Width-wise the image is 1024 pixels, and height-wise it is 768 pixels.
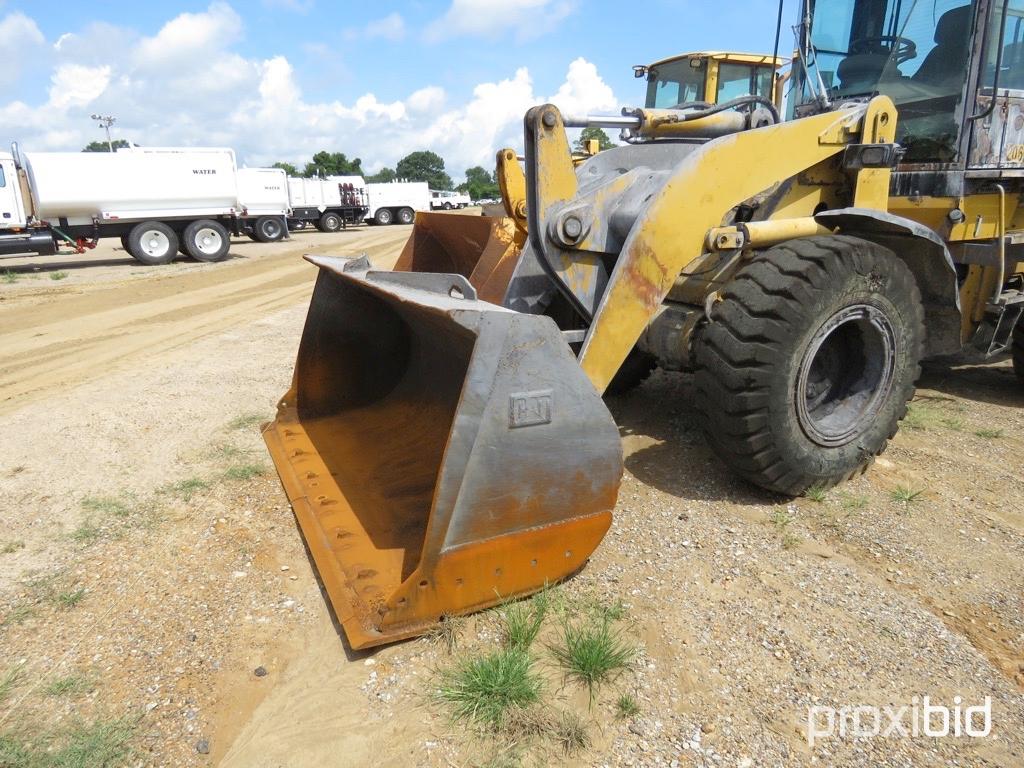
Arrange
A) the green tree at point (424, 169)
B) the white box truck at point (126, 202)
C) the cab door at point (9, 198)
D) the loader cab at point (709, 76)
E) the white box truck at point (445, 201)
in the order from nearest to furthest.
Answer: the loader cab at point (709, 76)
the cab door at point (9, 198)
the white box truck at point (126, 202)
the white box truck at point (445, 201)
the green tree at point (424, 169)

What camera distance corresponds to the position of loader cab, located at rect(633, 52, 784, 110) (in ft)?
34.6

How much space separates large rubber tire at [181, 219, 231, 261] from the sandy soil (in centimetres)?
1429

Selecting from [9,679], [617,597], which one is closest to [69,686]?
[9,679]

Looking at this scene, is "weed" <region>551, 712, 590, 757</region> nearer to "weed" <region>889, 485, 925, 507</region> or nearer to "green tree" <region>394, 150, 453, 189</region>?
"weed" <region>889, 485, 925, 507</region>

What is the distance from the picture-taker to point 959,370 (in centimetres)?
603

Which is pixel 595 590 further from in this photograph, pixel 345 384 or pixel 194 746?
pixel 345 384

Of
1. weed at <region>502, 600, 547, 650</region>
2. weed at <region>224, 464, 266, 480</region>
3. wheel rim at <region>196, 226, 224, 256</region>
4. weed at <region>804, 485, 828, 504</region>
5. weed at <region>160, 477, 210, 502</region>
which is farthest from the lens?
wheel rim at <region>196, 226, 224, 256</region>

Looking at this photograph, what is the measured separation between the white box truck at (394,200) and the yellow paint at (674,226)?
32.4 meters

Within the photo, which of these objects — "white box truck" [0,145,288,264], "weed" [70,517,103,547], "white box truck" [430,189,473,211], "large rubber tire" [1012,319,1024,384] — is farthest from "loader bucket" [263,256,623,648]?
"white box truck" [430,189,473,211]

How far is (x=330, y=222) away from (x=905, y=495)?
101 feet

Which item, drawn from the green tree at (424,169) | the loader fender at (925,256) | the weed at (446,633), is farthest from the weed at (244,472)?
the green tree at (424,169)

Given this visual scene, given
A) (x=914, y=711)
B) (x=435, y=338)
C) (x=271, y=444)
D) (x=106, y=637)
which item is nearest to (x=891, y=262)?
(x=914, y=711)

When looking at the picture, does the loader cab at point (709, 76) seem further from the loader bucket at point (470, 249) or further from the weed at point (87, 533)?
the weed at point (87, 533)

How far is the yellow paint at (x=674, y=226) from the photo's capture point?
2.92 meters
